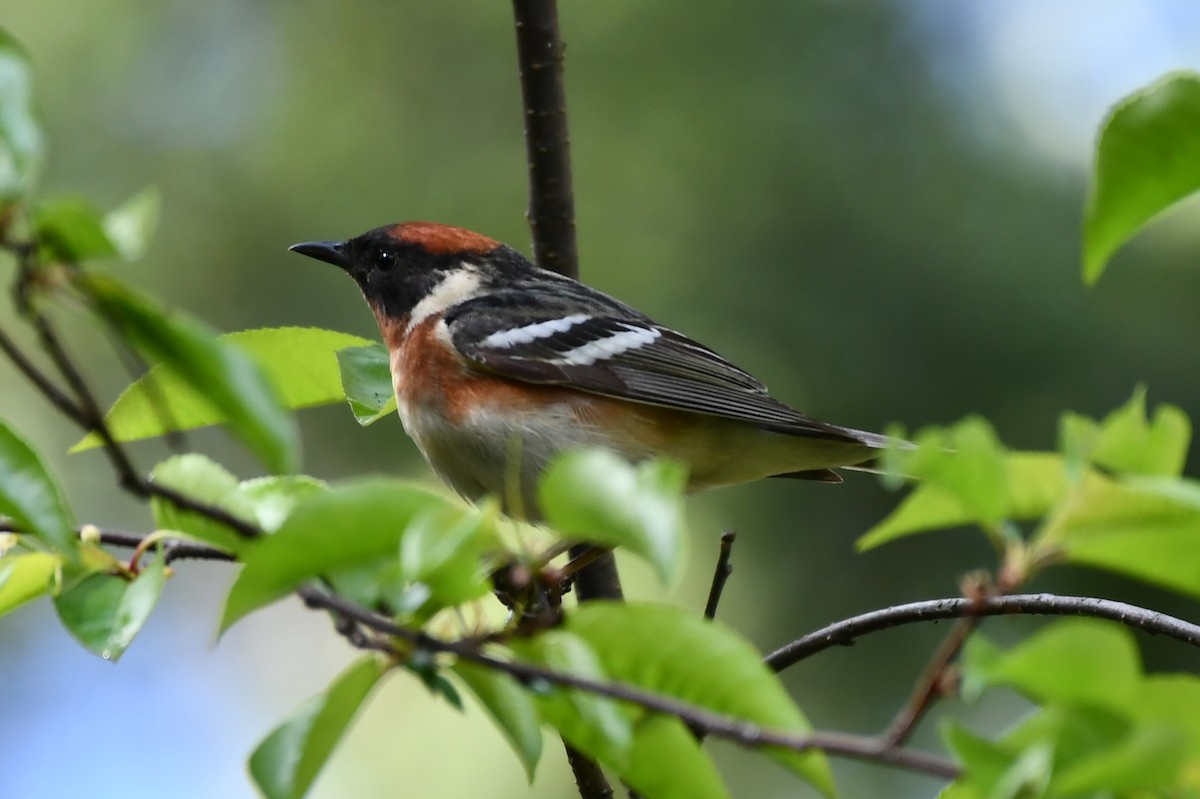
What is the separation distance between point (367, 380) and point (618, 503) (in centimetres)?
136

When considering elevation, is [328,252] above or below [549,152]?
below

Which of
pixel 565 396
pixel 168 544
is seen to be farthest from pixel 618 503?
pixel 565 396

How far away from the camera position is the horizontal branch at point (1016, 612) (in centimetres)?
185

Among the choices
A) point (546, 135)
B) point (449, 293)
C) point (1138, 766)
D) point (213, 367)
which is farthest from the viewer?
point (449, 293)

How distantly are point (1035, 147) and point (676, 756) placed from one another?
5.55 meters

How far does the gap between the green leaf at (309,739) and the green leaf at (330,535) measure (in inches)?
7.0

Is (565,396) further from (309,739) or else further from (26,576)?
(309,739)

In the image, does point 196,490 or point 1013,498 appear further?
point 196,490

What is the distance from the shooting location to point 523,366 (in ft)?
10.2

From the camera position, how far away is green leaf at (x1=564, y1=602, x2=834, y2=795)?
43.6 inches

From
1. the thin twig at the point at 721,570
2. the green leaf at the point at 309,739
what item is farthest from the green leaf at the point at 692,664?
the thin twig at the point at 721,570

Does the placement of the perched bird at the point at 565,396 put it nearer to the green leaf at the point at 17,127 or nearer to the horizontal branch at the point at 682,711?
the horizontal branch at the point at 682,711

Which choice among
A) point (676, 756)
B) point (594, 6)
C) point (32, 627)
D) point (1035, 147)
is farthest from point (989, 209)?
→ point (32, 627)

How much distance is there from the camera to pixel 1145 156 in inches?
48.6
